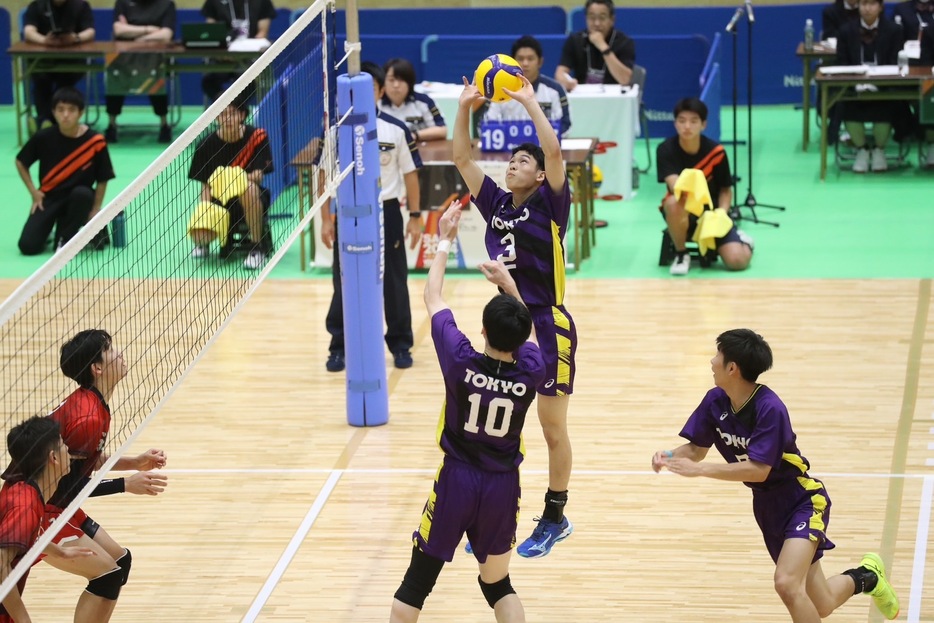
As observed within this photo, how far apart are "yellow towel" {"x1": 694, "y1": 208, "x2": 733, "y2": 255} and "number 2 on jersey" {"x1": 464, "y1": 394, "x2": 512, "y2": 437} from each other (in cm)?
738

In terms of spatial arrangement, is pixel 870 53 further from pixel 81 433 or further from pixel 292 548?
pixel 81 433

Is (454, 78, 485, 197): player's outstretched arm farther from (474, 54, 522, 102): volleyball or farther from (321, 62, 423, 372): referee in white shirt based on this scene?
(321, 62, 423, 372): referee in white shirt

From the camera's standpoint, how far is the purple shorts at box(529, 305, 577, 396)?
23.3 ft

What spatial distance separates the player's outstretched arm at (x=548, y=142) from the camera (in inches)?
269

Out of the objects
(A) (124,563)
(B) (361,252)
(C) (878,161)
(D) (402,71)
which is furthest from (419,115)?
(A) (124,563)

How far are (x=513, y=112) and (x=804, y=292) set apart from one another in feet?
11.7

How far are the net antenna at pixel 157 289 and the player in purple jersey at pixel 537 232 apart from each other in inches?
51.8

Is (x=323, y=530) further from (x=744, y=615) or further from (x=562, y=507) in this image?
(x=744, y=615)

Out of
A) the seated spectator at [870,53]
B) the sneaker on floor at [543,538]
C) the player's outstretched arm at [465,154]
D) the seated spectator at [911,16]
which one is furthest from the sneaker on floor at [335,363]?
the seated spectator at [911,16]

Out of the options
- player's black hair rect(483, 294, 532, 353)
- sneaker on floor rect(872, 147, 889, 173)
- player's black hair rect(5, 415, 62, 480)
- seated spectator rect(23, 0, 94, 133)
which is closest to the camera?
player's black hair rect(5, 415, 62, 480)

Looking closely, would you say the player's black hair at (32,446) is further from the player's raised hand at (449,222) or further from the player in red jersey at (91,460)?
the player's raised hand at (449,222)

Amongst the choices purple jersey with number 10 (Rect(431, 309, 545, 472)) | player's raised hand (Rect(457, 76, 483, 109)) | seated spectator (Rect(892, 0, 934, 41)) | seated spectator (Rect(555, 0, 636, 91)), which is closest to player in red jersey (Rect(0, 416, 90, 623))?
purple jersey with number 10 (Rect(431, 309, 545, 472))

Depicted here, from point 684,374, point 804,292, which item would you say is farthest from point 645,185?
point 684,374

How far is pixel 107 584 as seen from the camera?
20.7 ft
